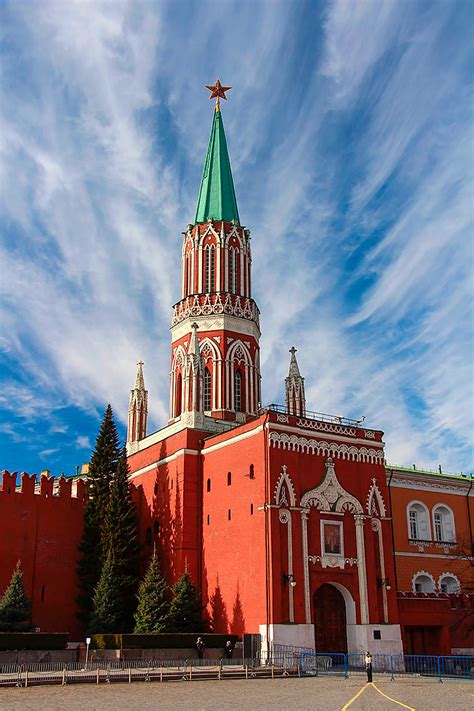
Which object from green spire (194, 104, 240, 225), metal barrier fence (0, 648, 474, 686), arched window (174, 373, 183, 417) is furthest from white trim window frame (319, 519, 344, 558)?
green spire (194, 104, 240, 225)

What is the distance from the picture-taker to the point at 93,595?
40.9 metres

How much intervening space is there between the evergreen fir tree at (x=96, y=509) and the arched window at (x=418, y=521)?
18.3 metres

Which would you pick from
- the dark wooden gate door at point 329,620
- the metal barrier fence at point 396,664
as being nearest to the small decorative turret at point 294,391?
the dark wooden gate door at point 329,620

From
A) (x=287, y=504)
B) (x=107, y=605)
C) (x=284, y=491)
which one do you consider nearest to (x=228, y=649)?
(x=287, y=504)

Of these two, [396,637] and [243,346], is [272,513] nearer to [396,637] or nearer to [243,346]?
[396,637]

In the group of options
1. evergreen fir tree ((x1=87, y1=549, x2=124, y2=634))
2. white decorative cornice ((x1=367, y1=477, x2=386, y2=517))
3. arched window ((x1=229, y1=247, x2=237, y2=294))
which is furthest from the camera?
arched window ((x1=229, y1=247, x2=237, y2=294))

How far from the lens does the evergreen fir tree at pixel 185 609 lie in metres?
36.4

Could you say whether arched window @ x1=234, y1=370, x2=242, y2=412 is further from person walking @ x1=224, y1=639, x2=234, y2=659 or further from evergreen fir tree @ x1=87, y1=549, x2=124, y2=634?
person walking @ x1=224, y1=639, x2=234, y2=659

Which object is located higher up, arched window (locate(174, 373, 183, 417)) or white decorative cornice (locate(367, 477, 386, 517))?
arched window (locate(174, 373, 183, 417))

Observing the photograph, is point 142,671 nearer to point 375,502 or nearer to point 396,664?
point 396,664

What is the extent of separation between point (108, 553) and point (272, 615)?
34.0ft

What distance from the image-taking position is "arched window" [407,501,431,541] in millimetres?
47000

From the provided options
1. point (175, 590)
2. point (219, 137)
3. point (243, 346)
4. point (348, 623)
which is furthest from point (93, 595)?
point (219, 137)

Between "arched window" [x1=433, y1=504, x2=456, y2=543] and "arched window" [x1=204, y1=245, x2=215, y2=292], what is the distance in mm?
20016
